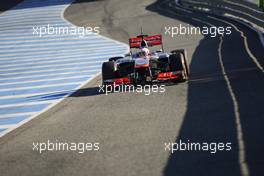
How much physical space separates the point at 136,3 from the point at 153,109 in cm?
2989

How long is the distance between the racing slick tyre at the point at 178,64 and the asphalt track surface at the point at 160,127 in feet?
1.05

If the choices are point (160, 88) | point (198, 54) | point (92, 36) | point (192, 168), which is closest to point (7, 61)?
point (92, 36)

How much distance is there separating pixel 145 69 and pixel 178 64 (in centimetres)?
98

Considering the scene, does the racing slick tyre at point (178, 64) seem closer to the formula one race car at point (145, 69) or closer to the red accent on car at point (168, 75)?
the formula one race car at point (145, 69)

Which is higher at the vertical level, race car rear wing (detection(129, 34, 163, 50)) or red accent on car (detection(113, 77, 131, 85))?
race car rear wing (detection(129, 34, 163, 50))

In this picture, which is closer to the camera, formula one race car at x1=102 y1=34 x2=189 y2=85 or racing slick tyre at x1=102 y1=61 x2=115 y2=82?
formula one race car at x1=102 y1=34 x2=189 y2=85

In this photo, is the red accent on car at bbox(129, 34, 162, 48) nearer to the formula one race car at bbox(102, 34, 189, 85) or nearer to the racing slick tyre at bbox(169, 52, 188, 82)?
the formula one race car at bbox(102, 34, 189, 85)

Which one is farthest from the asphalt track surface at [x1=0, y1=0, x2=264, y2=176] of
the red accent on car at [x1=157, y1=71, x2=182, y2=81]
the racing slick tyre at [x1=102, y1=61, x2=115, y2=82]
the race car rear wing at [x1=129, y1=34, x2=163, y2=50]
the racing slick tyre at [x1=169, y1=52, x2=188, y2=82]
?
the race car rear wing at [x1=129, y1=34, x2=163, y2=50]

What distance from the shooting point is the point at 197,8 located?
38219mm

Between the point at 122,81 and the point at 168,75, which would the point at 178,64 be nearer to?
the point at 168,75

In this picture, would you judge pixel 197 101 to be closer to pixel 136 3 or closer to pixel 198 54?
pixel 198 54

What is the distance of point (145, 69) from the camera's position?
1752 cm

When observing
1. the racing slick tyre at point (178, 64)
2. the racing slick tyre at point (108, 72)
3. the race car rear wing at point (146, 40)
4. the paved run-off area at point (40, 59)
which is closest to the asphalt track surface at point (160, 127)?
the racing slick tyre at point (178, 64)

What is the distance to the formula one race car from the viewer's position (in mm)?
17391
